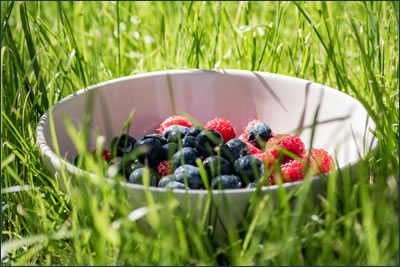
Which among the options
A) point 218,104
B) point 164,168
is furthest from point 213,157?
point 218,104

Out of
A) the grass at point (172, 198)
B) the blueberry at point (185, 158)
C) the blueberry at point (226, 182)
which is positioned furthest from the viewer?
the blueberry at point (185, 158)

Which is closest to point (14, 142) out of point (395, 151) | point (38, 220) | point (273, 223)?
point (38, 220)

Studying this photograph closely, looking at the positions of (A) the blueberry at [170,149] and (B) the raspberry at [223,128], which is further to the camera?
(B) the raspberry at [223,128]

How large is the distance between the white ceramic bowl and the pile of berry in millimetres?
59

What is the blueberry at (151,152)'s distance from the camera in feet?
3.71

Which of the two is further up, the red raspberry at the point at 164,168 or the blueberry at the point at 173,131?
the blueberry at the point at 173,131

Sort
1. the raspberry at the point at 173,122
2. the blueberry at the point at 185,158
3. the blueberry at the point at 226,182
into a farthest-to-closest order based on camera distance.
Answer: the raspberry at the point at 173,122, the blueberry at the point at 185,158, the blueberry at the point at 226,182

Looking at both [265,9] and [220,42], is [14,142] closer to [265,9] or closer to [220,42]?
[220,42]

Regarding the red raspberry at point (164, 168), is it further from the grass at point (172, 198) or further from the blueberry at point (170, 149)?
the grass at point (172, 198)

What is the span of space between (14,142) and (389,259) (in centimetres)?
77

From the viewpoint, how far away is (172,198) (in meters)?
0.82

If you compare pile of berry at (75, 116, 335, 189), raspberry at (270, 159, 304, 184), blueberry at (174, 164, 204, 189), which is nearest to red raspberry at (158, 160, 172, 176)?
pile of berry at (75, 116, 335, 189)

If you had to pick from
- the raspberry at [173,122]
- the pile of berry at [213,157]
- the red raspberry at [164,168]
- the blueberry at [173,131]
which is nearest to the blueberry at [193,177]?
the pile of berry at [213,157]

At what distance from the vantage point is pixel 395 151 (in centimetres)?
99
